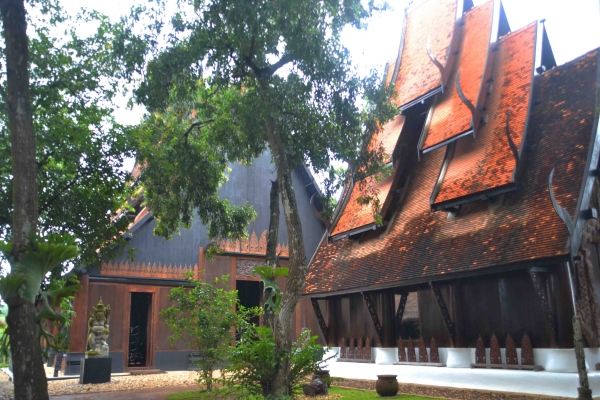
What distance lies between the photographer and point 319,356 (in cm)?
849

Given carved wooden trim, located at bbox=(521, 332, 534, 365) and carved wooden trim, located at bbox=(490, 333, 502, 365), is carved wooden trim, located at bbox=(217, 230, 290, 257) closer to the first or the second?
carved wooden trim, located at bbox=(490, 333, 502, 365)

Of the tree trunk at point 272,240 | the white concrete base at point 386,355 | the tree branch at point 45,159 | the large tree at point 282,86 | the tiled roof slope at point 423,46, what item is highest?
the tiled roof slope at point 423,46

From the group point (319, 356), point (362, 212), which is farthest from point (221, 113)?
point (319, 356)

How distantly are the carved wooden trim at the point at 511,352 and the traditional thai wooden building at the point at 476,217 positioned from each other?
18 mm

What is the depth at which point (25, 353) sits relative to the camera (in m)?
6.28

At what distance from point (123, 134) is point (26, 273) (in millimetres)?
4548

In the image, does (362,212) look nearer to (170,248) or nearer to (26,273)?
(170,248)

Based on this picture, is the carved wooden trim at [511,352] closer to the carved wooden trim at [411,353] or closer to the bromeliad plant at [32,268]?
the carved wooden trim at [411,353]

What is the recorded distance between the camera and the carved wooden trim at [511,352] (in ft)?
30.9

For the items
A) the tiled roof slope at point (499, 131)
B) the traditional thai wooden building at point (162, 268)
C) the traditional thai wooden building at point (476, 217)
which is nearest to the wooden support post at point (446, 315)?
the traditional thai wooden building at point (476, 217)

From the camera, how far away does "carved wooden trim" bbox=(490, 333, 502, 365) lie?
31.9ft

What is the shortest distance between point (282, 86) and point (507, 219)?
4938mm

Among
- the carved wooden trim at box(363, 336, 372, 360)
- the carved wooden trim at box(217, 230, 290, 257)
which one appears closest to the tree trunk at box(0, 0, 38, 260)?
the carved wooden trim at box(363, 336, 372, 360)

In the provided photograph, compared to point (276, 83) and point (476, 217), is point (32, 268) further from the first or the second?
point (476, 217)
